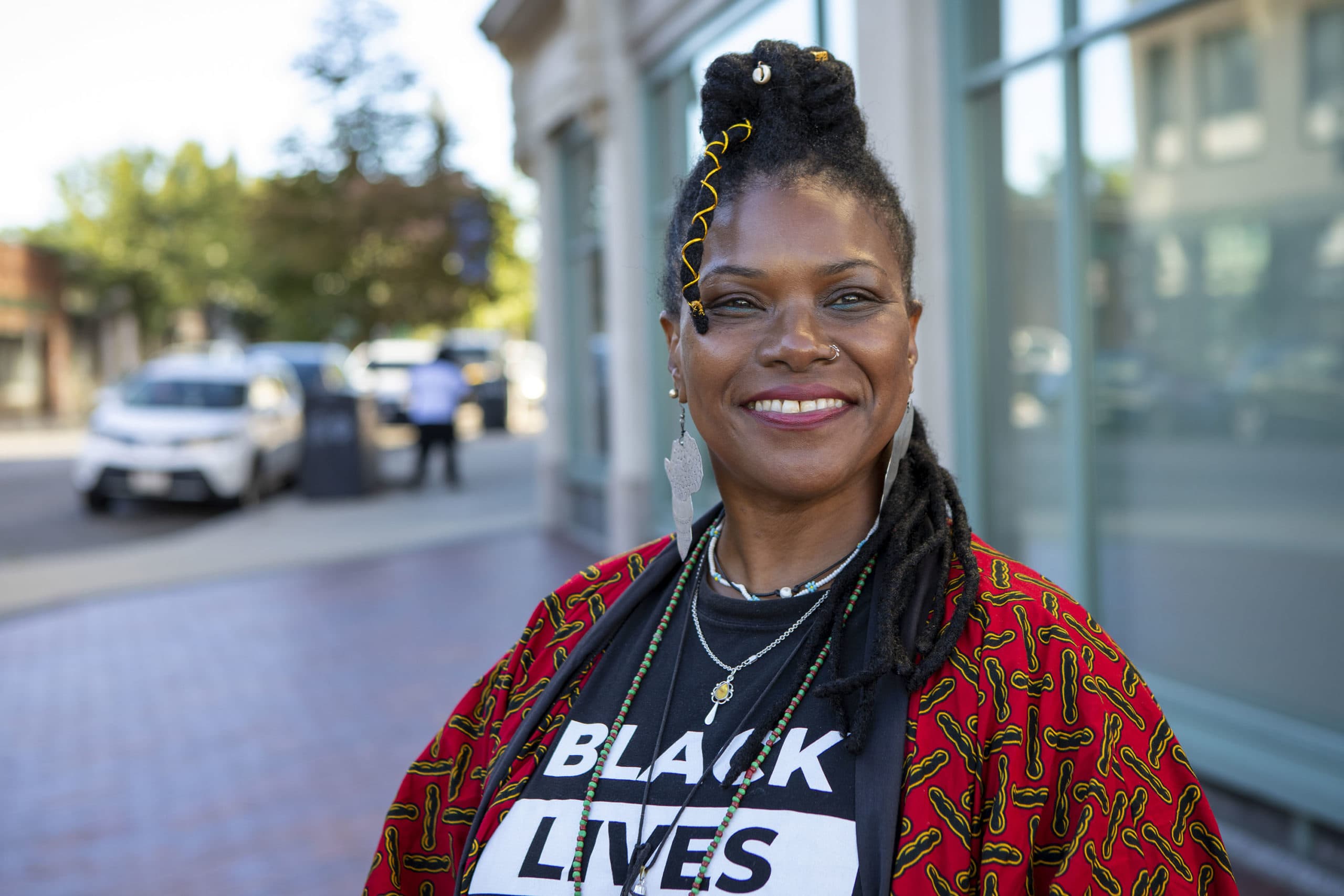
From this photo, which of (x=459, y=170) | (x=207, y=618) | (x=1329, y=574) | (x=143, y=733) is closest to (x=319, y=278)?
(x=459, y=170)

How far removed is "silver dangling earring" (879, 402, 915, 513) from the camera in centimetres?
172

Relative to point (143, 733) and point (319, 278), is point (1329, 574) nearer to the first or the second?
point (143, 733)

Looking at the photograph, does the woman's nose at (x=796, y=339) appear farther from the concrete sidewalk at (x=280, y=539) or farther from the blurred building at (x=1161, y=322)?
the concrete sidewalk at (x=280, y=539)

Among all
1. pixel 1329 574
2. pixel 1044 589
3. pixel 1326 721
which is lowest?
pixel 1326 721

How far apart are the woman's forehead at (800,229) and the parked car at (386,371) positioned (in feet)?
74.0

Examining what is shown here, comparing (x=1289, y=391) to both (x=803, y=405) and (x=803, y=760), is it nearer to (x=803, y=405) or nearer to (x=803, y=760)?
(x=803, y=405)

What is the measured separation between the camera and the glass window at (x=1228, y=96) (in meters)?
4.25

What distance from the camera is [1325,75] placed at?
4.02 metres

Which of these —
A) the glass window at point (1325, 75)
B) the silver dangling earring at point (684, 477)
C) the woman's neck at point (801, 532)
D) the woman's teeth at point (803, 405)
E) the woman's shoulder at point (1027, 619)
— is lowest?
the woman's shoulder at point (1027, 619)

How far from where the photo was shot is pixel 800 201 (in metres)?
1.62

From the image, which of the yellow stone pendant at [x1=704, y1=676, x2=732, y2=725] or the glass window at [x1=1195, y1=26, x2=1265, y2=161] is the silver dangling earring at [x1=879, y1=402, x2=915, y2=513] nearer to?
Result: the yellow stone pendant at [x1=704, y1=676, x2=732, y2=725]

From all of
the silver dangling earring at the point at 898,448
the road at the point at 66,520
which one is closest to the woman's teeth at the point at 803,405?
the silver dangling earring at the point at 898,448

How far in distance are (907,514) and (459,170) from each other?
17.8 meters

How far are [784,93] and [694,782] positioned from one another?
97cm
